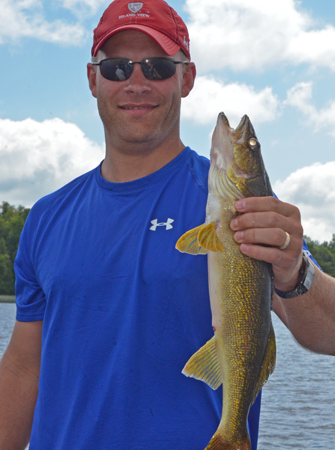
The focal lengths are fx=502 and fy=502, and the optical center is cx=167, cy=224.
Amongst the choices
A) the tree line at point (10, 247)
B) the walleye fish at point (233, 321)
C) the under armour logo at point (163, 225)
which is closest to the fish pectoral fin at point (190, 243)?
the walleye fish at point (233, 321)

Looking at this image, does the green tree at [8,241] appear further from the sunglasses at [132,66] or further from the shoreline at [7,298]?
the sunglasses at [132,66]

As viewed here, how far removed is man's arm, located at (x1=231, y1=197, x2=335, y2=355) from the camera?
206 centimetres

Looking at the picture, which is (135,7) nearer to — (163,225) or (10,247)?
(163,225)

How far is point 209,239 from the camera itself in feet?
7.16

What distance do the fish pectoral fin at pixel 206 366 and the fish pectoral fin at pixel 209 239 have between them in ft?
1.32

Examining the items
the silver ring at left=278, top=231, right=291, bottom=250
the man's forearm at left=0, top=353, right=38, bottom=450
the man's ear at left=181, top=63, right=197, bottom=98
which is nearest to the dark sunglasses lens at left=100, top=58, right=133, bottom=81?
the man's ear at left=181, top=63, right=197, bottom=98

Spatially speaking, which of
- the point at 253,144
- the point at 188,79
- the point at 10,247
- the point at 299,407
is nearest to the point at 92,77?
the point at 188,79

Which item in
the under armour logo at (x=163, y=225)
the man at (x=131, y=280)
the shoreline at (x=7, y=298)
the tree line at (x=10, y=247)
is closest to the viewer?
the man at (x=131, y=280)

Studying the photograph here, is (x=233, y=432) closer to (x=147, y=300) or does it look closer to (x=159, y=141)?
(x=147, y=300)

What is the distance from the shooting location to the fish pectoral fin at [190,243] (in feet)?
7.34

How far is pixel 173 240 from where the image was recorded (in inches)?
97.2

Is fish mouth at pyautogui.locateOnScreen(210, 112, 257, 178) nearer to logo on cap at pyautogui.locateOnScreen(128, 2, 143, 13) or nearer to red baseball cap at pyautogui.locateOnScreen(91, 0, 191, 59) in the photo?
red baseball cap at pyautogui.locateOnScreen(91, 0, 191, 59)

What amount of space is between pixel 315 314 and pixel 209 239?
65 centimetres

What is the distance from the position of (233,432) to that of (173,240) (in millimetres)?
908
